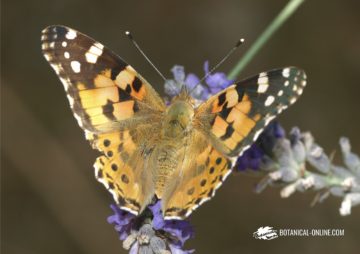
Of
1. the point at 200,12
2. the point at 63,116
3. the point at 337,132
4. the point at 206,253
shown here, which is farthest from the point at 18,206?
the point at 337,132

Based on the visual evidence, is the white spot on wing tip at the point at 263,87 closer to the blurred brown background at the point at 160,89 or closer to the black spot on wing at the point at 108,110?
the black spot on wing at the point at 108,110

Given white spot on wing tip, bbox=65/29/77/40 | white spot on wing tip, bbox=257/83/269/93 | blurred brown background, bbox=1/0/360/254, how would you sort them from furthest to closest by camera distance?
blurred brown background, bbox=1/0/360/254 → white spot on wing tip, bbox=65/29/77/40 → white spot on wing tip, bbox=257/83/269/93

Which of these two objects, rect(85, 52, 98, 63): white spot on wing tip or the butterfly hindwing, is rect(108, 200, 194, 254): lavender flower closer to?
the butterfly hindwing

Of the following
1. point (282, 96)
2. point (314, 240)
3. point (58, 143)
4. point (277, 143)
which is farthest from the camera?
point (58, 143)

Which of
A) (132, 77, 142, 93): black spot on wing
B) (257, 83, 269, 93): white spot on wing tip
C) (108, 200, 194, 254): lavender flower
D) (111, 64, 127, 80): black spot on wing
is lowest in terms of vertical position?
(108, 200, 194, 254): lavender flower

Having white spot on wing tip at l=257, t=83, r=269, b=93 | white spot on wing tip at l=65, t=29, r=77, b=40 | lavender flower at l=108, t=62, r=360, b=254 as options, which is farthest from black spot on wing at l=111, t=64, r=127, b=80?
white spot on wing tip at l=257, t=83, r=269, b=93

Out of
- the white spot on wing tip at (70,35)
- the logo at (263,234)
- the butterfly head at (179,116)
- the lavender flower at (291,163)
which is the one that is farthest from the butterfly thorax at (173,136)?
the logo at (263,234)

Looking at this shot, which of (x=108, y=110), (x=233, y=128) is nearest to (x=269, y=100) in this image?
(x=233, y=128)

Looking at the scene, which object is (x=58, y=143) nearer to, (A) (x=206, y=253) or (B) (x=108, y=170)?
(A) (x=206, y=253)

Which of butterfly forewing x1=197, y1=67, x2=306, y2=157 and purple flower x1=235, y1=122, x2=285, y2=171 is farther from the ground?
butterfly forewing x1=197, y1=67, x2=306, y2=157
